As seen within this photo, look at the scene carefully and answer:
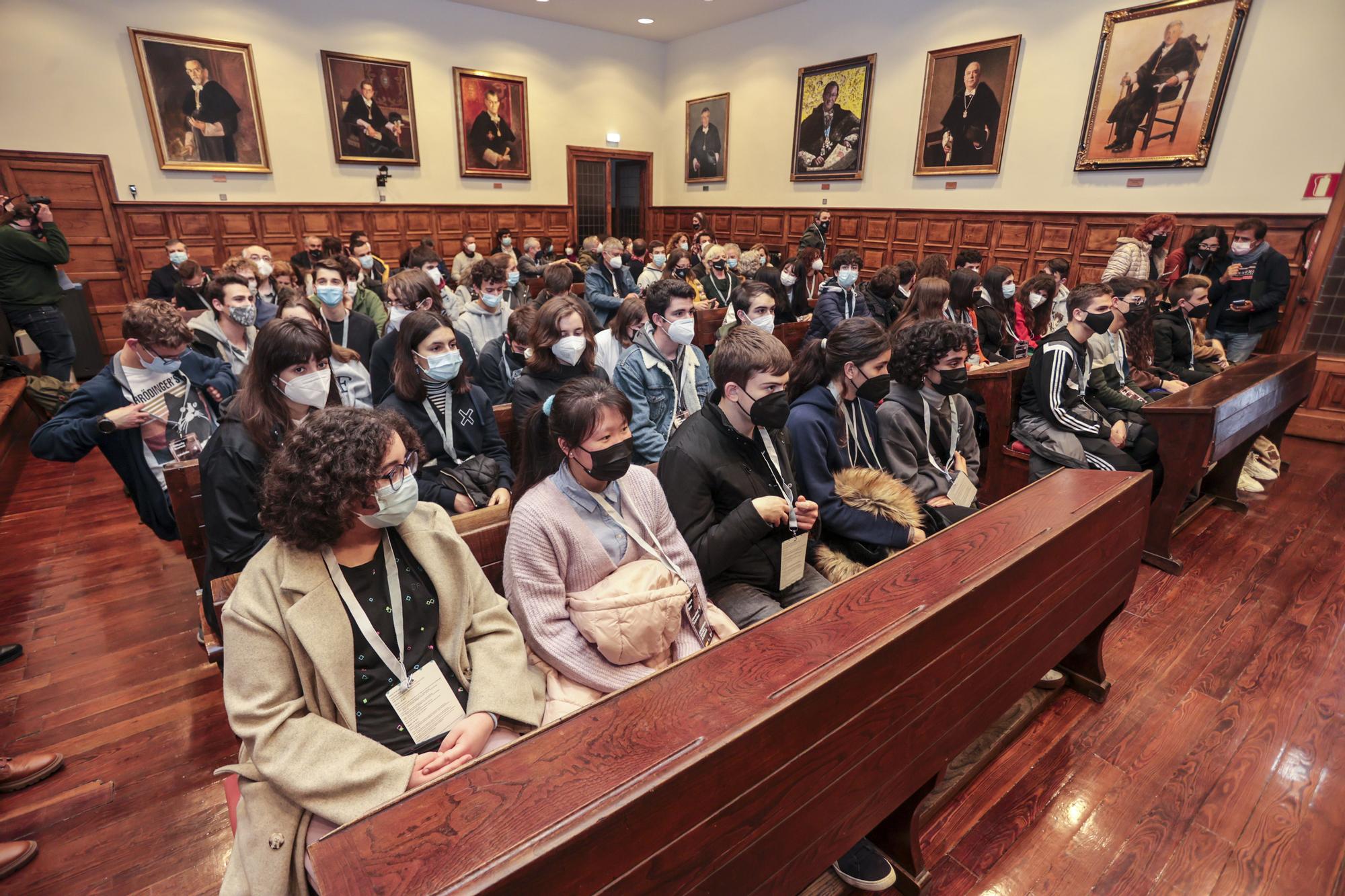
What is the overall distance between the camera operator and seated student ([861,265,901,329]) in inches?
295

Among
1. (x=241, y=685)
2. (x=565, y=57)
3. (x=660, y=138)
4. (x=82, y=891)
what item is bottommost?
(x=82, y=891)

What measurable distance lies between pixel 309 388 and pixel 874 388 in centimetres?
220

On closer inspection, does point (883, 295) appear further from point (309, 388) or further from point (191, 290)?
point (191, 290)

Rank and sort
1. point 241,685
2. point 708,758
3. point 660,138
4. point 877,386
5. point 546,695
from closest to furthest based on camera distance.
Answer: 1. point 708,758
2. point 241,685
3. point 546,695
4. point 877,386
5. point 660,138

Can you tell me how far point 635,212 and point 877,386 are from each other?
41.1 ft

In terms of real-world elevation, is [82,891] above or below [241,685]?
below

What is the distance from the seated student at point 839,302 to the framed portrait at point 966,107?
4552 mm

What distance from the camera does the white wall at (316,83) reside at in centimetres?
771

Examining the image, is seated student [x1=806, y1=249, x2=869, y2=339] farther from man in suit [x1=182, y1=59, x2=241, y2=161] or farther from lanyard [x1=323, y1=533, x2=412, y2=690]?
man in suit [x1=182, y1=59, x2=241, y2=161]

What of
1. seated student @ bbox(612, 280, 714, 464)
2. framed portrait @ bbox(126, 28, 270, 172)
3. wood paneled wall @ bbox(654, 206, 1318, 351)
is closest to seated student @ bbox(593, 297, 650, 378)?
seated student @ bbox(612, 280, 714, 464)

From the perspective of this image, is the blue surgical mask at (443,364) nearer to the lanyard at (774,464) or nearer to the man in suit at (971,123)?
the lanyard at (774,464)

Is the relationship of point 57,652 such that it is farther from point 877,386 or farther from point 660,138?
point 660,138

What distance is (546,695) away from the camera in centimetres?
171

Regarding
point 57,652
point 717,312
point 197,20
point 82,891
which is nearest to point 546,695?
point 82,891
